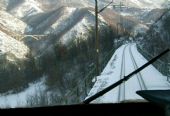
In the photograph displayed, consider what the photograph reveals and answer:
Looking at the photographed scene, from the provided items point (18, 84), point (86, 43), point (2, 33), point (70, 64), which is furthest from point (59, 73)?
point (2, 33)

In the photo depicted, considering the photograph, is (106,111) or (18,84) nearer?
(106,111)

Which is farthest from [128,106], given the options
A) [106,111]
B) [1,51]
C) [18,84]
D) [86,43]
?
[1,51]

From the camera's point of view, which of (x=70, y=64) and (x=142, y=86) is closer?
(x=142, y=86)

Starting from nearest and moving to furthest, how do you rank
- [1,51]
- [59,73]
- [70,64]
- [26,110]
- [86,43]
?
[26,110] → [59,73] → [70,64] → [86,43] → [1,51]

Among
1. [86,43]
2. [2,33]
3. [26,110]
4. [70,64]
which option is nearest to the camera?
[26,110]

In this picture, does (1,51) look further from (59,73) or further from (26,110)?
(26,110)

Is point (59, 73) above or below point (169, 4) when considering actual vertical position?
below

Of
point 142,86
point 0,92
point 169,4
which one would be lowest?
point 0,92

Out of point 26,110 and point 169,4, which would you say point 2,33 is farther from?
point 26,110

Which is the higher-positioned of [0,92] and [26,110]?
[26,110]
